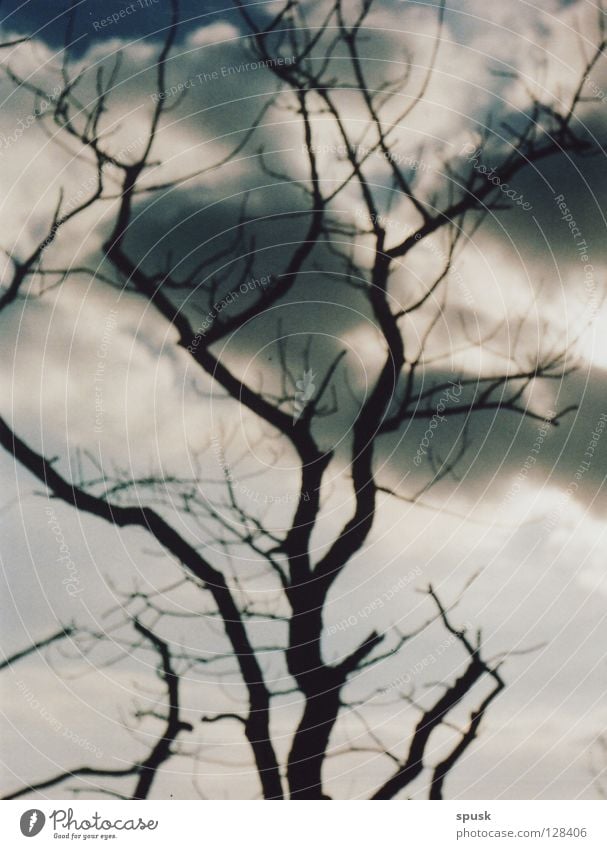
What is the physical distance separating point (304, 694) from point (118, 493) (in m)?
0.39

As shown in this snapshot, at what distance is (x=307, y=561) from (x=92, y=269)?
0.53 m

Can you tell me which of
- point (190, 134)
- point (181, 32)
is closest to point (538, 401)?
point (190, 134)

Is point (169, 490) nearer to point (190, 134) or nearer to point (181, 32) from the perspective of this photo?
point (190, 134)

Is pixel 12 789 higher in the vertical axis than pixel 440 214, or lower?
lower

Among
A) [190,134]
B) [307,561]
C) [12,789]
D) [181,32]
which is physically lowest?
[12,789]

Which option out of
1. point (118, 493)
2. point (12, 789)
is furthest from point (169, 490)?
point (12, 789)

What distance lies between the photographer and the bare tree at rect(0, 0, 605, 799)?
979 mm

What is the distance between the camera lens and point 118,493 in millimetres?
990

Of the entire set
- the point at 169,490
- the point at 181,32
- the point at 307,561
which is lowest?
the point at 307,561

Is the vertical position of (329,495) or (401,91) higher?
(401,91)

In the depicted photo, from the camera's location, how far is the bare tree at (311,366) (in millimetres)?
979

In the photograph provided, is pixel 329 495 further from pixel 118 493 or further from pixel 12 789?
pixel 12 789

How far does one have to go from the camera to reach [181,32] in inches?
39.9

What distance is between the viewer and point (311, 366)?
100cm
